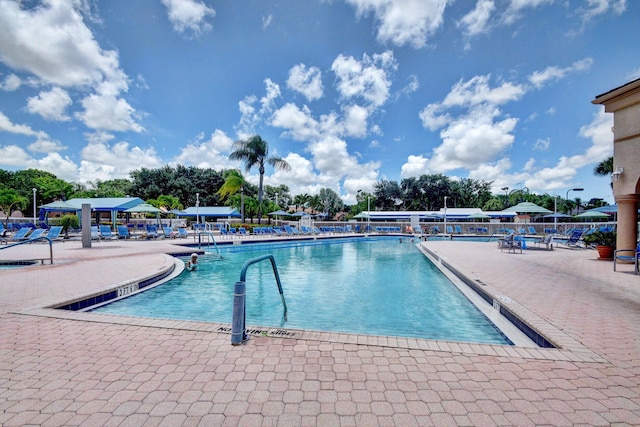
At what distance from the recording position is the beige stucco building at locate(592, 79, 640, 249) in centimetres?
734

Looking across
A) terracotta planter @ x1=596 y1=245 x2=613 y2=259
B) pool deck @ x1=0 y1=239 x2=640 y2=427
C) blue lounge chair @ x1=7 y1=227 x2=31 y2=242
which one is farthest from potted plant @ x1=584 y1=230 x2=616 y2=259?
blue lounge chair @ x1=7 y1=227 x2=31 y2=242

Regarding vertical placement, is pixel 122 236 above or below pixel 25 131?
below

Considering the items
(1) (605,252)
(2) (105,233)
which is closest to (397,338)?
(1) (605,252)

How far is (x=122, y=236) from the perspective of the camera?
16688 millimetres

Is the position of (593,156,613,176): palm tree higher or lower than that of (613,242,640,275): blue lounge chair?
higher

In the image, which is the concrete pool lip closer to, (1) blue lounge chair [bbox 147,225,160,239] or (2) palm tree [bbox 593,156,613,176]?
(1) blue lounge chair [bbox 147,225,160,239]

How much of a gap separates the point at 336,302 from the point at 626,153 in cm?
863

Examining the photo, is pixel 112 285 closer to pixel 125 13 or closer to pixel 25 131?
pixel 125 13

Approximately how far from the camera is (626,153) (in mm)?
7672

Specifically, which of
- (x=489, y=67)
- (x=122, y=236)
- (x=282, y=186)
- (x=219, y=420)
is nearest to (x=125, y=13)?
(x=122, y=236)

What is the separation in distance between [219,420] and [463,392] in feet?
5.61

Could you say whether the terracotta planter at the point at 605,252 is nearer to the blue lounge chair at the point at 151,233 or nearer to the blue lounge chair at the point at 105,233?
the blue lounge chair at the point at 151,233

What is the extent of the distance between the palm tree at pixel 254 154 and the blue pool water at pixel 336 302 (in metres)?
14.4

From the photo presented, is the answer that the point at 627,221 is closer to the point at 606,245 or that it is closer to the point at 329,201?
the point at 606,245
